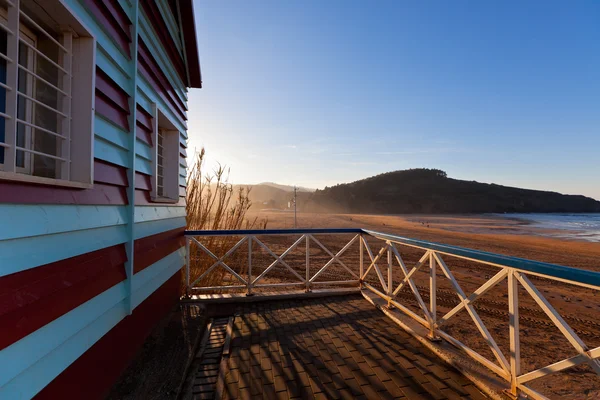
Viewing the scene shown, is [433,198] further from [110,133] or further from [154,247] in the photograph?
[110,133]

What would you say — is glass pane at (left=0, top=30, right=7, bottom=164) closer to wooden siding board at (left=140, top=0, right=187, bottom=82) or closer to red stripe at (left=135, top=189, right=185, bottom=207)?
red stripe at (left=135, top=189, right=185, bottom=207)

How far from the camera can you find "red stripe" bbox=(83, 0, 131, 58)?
2.00 m

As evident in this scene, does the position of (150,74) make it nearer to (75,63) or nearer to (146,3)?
(146,3)

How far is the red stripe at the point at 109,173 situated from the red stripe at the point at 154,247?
65 centimetres

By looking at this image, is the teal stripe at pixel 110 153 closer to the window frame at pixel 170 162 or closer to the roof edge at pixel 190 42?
the window frame at pixel 170 162

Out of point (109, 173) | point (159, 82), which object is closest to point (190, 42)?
point (159, 82)

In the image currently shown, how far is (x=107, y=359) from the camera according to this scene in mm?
2219

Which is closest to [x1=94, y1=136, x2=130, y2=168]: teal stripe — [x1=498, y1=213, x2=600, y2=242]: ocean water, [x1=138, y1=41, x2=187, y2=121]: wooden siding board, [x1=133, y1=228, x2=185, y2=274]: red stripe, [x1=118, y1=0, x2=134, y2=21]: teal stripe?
[x1=133, y1=228, x2=185, y2=274]: red stripe

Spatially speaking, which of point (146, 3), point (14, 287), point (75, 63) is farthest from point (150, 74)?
point (14, 287)

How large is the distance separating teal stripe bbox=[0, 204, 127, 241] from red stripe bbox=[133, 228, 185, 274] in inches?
25.5

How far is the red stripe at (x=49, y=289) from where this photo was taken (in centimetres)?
130

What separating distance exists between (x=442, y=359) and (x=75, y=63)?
376 centimetres

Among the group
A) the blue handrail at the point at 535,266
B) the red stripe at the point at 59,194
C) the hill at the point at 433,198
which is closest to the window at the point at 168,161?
the red stripe at the point at 59,194

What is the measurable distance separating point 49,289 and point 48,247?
0.76 ft
